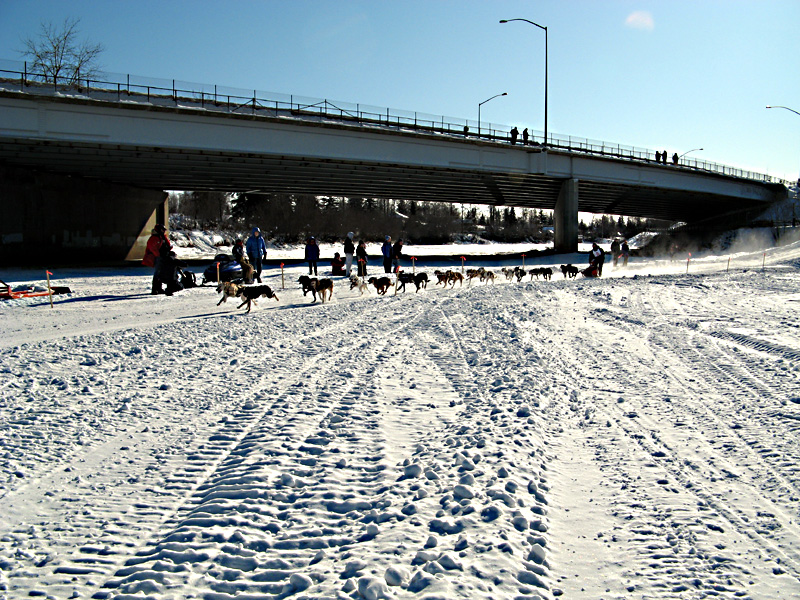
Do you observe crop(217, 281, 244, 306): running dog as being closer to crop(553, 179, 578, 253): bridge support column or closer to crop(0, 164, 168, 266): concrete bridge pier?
crop(0, 164, 168, 266): concrete bridge pier

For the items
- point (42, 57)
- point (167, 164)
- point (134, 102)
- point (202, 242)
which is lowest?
point (202, 242)

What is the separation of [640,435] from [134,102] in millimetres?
28400

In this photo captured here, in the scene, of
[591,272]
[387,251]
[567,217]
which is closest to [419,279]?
[387,251]

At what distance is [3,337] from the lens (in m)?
9.39

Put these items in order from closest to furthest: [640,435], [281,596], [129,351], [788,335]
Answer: [281,596], [640,435], [129,351], [788,335]

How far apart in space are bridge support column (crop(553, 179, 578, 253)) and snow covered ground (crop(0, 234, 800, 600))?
34717mm

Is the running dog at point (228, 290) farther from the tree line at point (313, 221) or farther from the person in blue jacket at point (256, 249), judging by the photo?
the tree line at point (313, 221)

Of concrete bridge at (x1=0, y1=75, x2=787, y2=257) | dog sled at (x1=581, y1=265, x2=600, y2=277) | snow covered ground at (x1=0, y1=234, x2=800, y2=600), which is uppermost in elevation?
concrete bridge at (x1=0, y1=75, x2=787, y2=257)

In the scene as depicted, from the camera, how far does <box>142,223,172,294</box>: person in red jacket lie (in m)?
15.7

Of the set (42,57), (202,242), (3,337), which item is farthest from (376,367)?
(202,242)

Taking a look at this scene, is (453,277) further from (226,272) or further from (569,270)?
(226,272)

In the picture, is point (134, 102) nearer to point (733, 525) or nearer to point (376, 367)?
point (376, 367)

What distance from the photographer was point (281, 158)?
31297 millimetres

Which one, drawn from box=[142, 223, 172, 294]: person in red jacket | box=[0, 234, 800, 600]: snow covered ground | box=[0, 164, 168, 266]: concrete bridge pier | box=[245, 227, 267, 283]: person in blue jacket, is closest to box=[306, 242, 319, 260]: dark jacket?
box=[245, 227, 267, 283]: person in blue jacket
